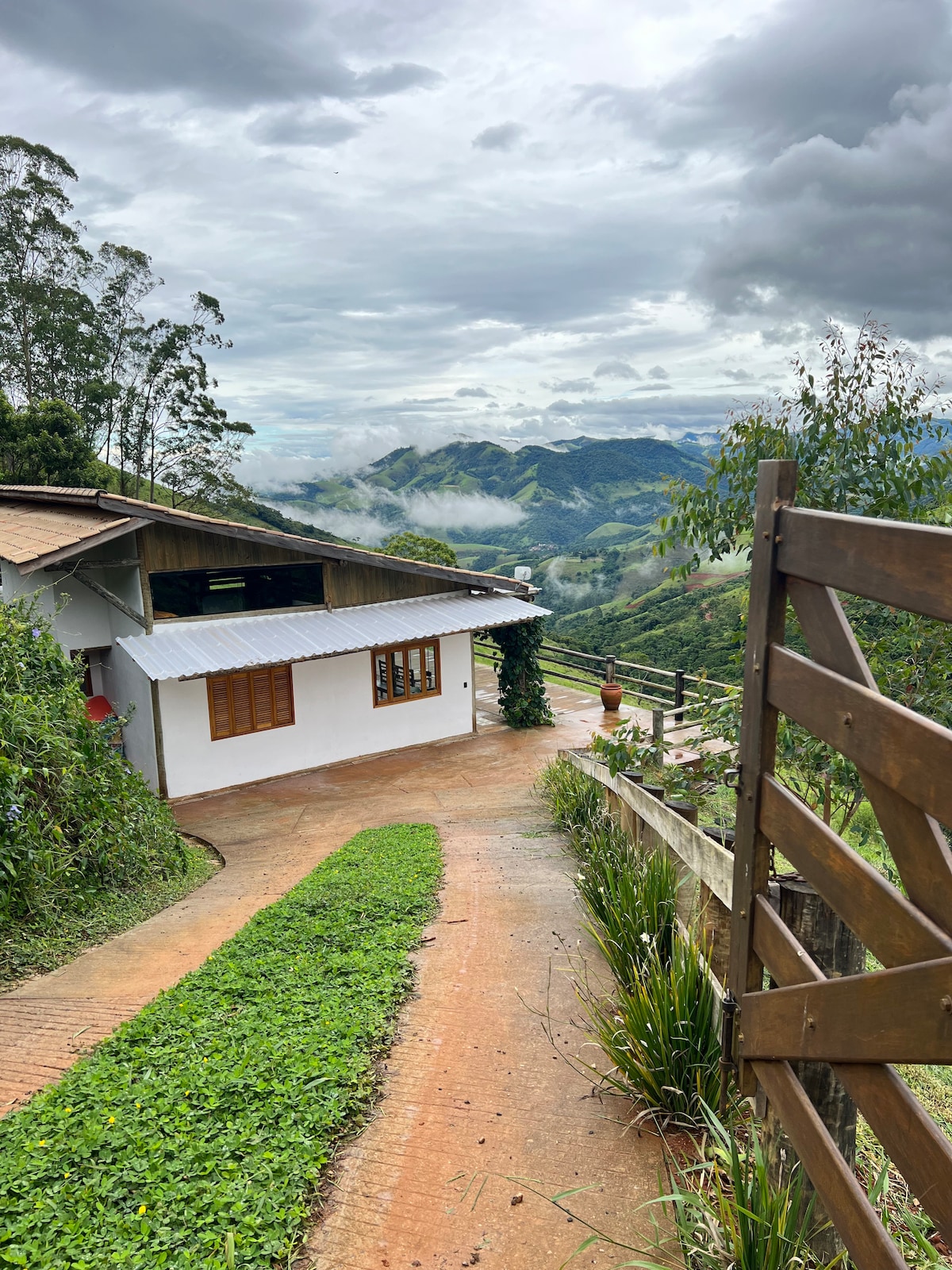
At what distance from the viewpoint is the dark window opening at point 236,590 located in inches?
537

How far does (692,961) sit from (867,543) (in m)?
2.14

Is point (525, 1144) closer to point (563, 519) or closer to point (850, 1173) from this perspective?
point (850, 1173)

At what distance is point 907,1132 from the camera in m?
1.49

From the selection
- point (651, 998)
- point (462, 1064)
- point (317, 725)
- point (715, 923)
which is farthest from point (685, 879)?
point (317, 725)

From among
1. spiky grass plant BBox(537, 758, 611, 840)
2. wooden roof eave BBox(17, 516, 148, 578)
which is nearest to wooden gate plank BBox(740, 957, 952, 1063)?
spiky grass plant BBox(537, 758, 611, 840)

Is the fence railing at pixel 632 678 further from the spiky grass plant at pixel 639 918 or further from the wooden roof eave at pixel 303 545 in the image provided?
the spiky grass plant at pixel 639 918

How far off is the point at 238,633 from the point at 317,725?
2048 millimetres

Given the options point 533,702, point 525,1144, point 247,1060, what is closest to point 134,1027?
point 247,1060

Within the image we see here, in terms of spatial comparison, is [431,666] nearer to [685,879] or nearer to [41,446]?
[685,879]

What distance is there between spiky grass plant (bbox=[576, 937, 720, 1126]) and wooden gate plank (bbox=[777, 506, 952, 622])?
6.29 feet

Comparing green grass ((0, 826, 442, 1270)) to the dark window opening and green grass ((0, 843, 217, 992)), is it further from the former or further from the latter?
the dark window opening

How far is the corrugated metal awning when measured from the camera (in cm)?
1162

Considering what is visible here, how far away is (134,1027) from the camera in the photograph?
4.30 metres

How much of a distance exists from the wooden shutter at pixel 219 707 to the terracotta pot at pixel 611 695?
299 inches
